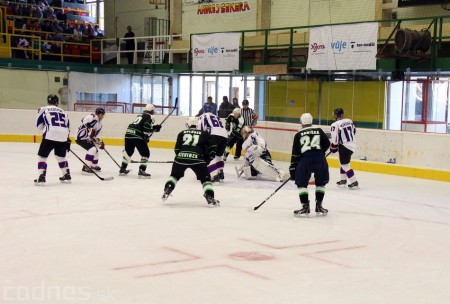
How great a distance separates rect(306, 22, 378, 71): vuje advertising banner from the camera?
14375 millimetres

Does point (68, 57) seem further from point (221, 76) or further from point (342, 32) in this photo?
point (342, 32)

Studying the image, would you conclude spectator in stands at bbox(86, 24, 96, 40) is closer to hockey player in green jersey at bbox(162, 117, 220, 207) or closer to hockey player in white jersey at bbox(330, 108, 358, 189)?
hockey player in white jersey at bbox(330, 108, 358, 189)

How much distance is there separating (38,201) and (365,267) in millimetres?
4581

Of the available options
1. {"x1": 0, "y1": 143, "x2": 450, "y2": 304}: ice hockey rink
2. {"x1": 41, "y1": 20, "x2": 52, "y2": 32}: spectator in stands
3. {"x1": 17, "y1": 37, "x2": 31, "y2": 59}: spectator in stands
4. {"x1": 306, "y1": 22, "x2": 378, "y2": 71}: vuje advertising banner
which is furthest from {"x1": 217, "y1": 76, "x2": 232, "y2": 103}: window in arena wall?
{"x1": 0, "y1": 143, "x2": 450, "y2": 304}: ice hockey rink

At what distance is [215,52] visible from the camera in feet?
59.5

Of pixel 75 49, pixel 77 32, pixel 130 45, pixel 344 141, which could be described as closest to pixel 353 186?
pixel 344 141

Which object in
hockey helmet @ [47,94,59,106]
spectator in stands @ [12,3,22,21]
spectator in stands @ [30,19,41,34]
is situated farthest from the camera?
spectator in stands @ [12,3,22,21]

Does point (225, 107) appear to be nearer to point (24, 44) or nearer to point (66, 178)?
point (66, 178)

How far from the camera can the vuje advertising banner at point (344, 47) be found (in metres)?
14.4

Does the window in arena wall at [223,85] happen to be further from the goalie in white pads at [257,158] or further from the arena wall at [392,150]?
the goalie in white pads at [257,158]

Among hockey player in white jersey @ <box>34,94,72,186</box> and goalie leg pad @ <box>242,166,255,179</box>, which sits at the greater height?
hockey player in white jersey @ <box>34,94,72,186</box>

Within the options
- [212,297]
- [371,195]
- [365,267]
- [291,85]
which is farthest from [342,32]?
[212,297]

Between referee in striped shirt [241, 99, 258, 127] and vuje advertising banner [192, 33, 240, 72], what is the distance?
3.00m

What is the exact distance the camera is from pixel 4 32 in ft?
74.7
